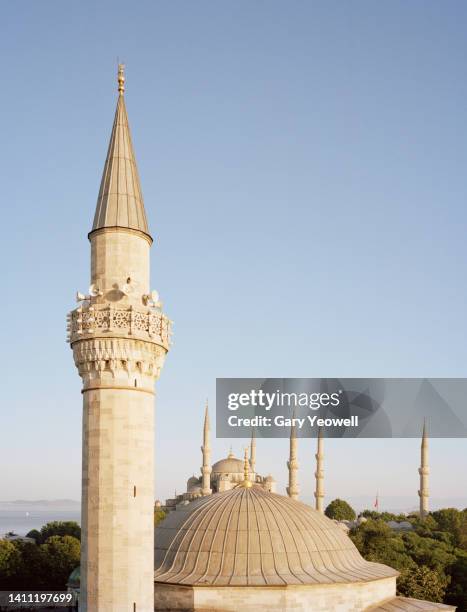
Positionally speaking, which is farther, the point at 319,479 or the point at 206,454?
the point at 206,454

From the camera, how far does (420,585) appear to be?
35062 mm

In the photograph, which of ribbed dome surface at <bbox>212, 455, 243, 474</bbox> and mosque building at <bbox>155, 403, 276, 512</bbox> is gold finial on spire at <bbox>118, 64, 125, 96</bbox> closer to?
mosque building at <bbox>155, 403, 276, 512</bbox>

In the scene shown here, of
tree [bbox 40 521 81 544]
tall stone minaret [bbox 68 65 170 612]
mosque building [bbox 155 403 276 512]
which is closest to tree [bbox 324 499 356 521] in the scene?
mosque building [bbox 155 403 276 512]

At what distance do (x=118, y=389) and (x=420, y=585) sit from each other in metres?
25.3

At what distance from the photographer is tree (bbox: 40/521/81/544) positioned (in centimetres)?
6519

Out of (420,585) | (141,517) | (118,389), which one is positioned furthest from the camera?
(420,585)

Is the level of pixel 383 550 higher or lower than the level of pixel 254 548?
lower

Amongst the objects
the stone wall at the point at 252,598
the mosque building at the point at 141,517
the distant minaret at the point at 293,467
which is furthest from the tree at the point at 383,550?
the stone wall at the point at 252,598

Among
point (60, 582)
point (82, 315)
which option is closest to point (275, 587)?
point (82, 315)

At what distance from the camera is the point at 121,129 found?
18.6 meters

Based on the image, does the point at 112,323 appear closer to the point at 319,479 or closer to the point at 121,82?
the point at 121,82

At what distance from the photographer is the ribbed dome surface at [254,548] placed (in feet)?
68.5

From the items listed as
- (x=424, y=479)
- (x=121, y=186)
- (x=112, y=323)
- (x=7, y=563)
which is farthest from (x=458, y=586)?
(x=424, y=479)

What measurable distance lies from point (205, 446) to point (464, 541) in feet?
103
